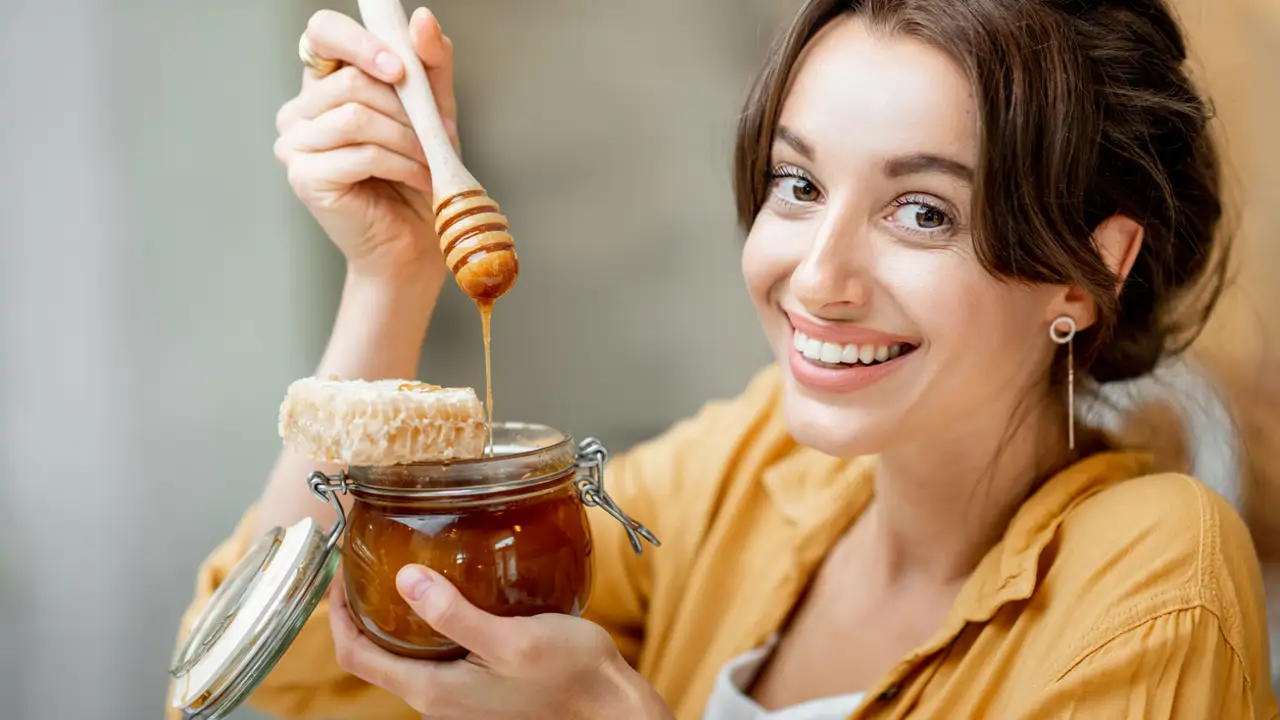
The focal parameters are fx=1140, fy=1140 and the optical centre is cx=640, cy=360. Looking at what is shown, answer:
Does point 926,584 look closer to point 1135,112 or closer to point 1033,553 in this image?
point 1033,553

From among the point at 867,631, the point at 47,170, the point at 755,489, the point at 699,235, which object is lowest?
the point at 867,631

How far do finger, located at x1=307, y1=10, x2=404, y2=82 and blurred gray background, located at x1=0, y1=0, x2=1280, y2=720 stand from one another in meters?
0.45

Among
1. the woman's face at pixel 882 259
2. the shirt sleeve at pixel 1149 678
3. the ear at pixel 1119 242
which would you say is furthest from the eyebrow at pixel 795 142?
the shirt sleeve at pixel 1149 678

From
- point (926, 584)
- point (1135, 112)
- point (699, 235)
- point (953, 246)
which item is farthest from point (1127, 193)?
point (699, 235)

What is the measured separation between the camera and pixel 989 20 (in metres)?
0.94

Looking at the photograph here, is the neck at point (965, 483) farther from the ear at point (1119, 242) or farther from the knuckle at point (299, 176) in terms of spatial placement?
the knuckle at point (299, 176)

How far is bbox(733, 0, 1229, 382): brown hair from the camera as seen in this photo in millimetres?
932

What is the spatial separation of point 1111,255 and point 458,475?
625 millimetres

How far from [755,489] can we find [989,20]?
63 cm

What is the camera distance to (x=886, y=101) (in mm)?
946

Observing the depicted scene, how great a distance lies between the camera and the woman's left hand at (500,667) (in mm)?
789

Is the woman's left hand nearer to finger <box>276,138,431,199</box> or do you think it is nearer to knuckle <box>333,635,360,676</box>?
knuckle <box>333,635,360,676</box>

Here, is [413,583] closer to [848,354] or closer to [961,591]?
[848,354]

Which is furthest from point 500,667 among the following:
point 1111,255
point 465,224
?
point 1111,255
